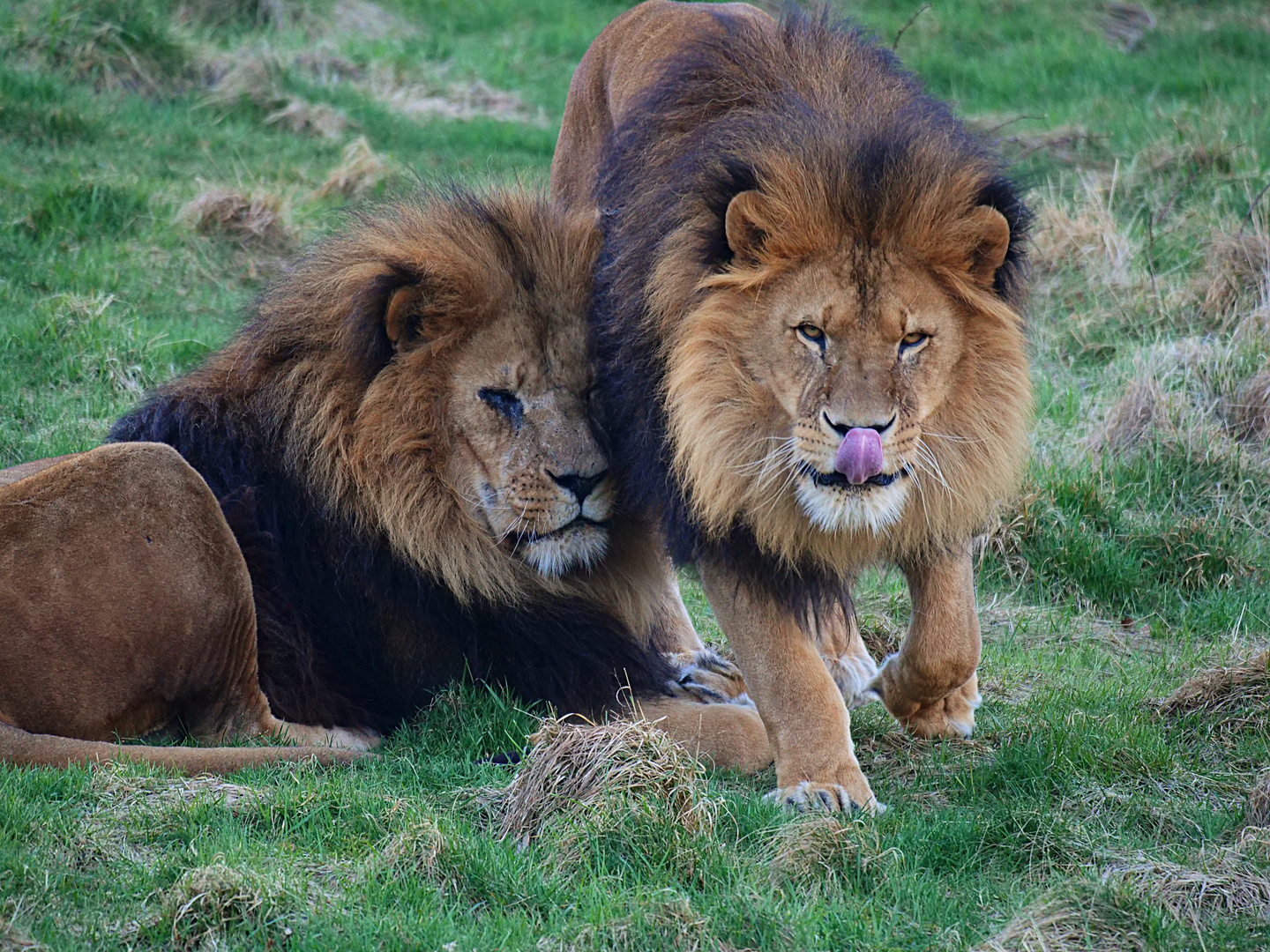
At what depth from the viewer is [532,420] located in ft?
13.1

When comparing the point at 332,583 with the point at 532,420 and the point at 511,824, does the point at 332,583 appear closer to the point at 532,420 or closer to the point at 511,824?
the point at 532,420

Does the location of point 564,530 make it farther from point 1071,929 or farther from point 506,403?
point 1071,929

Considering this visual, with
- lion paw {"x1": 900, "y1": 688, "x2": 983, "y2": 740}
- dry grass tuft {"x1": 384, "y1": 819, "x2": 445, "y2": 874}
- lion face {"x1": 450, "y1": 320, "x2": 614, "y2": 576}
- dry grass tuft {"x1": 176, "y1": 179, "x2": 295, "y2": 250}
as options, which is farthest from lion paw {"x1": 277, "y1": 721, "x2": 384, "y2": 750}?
dry grass tuft {"x1": 176, "y1": 179, "x2": 295, "y2": 250}

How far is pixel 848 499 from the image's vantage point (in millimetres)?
3422

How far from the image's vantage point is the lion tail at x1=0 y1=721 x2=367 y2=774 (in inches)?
133

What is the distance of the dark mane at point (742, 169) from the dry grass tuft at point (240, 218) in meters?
4.48

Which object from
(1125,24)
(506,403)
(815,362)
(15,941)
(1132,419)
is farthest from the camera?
(1125,24)

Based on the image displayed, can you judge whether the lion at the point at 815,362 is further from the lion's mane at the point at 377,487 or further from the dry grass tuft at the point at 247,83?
the dry grass tuft at the point at 247,83

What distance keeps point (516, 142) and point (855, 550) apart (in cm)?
767

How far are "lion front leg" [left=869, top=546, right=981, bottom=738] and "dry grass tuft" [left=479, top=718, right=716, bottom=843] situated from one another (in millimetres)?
849

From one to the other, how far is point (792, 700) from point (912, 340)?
987mm

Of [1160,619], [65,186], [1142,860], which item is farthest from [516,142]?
[1142,860]

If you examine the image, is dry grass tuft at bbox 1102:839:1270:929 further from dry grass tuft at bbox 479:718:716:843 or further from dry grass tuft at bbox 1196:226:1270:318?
dry grass tuft at bbox 1196:226:1270:318

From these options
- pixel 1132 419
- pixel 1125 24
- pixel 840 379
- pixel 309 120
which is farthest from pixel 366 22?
pixel 840 379
